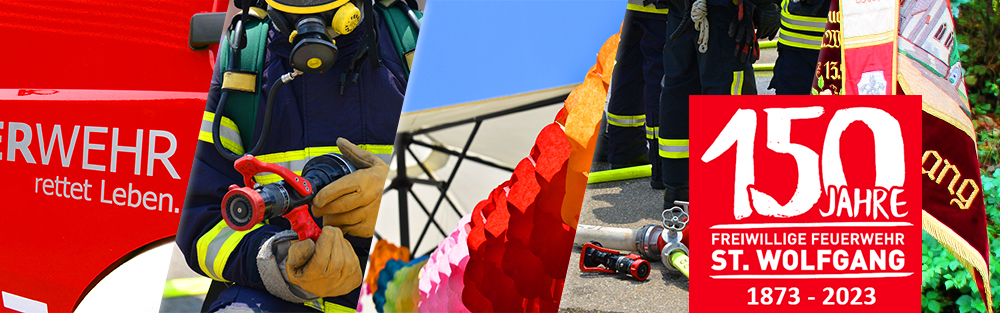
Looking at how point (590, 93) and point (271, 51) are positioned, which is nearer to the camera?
point (590, 93)

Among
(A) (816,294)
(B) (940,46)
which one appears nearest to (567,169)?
(A) (816,294)

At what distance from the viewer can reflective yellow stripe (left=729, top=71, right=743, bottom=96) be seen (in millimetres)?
2012

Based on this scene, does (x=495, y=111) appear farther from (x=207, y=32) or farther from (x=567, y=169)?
(x=207, y=32)

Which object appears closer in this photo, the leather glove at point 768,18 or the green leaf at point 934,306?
the leather glove at point 768,18

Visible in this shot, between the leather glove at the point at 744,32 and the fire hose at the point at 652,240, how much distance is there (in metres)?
0.47

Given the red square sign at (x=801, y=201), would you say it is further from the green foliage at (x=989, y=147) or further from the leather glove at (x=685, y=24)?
the green foliage at (x=989, y=147)

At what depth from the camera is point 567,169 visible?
39.0 inches

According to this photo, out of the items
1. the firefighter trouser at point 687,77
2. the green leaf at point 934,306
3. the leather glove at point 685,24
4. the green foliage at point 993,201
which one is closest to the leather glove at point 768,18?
the firefighter trouser at point 687,77

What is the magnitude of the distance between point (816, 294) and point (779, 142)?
15.1 inches

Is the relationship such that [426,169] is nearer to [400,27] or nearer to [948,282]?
[400,27]

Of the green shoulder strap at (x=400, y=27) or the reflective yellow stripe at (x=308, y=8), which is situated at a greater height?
the reflective yellow stripe at (x=308, y=8)

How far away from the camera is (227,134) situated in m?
1.32

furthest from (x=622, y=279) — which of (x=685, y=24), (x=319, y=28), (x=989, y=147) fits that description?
(x=989, y=147)

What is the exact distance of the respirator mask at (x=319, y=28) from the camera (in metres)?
1.16
